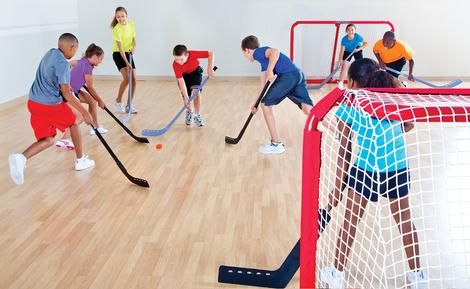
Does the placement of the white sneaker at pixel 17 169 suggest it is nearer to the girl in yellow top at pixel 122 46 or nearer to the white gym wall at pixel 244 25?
the girl in yellow top at pixel 122 46

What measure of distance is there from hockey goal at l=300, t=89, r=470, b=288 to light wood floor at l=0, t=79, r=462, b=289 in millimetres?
365

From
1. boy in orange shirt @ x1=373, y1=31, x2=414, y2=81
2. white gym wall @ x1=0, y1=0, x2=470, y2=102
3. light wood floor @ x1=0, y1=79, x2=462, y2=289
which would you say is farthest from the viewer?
white gym wall @ x1=0, y1=0, x2=470, y2=102

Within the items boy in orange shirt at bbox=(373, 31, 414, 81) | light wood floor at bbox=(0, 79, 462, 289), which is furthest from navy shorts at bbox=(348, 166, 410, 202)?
boy in orange shirt at bbox=(373, 31, 414, 81)

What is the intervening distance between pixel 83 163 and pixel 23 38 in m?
3.18

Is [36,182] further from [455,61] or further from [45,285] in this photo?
[455,61]

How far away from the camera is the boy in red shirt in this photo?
4.96 metres

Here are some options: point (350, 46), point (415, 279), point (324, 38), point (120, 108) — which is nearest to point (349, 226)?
point (415, 279)

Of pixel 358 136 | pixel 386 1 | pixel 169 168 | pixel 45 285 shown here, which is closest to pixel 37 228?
pixel 45 285

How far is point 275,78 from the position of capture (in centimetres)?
434

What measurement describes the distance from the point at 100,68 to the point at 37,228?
19.2 ft

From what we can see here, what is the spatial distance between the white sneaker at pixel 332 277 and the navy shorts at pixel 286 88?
230 centimetres

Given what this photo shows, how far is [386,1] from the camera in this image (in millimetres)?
8055

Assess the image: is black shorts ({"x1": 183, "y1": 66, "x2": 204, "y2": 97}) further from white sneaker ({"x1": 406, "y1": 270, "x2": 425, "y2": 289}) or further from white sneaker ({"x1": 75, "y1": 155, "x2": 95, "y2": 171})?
white sneaker ({"x1": 406, "y1": 270, "x2": 425, "y2": 289})

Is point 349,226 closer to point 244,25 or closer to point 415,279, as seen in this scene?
point 415,279
